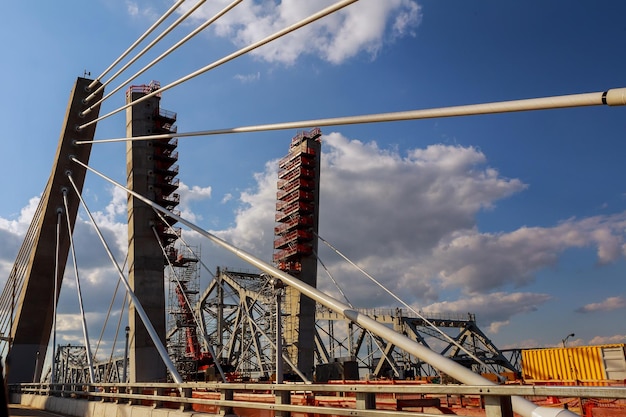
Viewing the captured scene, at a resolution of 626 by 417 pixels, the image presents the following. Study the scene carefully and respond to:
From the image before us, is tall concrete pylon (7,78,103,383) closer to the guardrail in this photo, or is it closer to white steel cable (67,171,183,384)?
white steel cable (67,171,183,384)

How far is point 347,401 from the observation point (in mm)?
14703

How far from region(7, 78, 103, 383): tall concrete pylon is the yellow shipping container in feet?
88.4

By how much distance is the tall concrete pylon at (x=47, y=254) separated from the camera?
30578 millimetres

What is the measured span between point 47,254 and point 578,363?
1185 inches

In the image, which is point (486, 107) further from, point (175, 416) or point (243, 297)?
point (243, 297)

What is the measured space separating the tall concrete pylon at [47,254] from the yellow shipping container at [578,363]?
2694cm

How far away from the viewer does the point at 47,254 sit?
3094 centimetres

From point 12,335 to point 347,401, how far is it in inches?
967

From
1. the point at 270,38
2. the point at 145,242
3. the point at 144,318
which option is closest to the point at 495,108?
the point at 270,38

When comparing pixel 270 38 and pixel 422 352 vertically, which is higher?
pixel 270 38

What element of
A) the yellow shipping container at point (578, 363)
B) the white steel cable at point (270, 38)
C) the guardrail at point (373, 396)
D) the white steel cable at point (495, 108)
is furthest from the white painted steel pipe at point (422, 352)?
the yellow shipping container at point (578, 363)

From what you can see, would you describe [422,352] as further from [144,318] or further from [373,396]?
[144,318]

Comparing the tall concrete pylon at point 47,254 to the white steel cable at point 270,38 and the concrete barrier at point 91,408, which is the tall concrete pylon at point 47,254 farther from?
the white steel cable at point 270,38

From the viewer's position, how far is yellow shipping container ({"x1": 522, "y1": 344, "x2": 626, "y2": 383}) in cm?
2466
